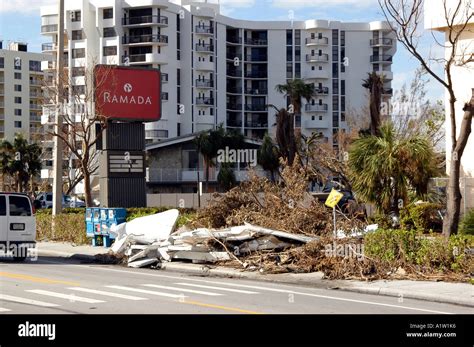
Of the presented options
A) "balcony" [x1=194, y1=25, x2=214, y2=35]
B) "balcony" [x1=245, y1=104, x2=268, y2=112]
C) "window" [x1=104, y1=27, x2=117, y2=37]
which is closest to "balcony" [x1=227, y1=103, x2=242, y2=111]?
"balcony" [x1=245, y1=104, x2=268, y2=112]

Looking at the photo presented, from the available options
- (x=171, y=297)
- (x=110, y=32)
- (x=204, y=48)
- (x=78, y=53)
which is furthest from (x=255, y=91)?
(x=171, y=297)

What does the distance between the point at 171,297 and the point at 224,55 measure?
91863mm

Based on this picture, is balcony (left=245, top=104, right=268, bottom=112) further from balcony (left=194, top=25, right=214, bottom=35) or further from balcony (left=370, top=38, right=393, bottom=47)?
balcony (left=370, top=38, right=393, bottom=47)

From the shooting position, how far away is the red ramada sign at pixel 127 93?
34.3 meters

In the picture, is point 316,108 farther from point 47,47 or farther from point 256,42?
point 47,47

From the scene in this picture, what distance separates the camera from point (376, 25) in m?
110

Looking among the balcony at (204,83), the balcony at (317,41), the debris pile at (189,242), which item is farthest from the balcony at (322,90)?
the debris pile at (189,242)

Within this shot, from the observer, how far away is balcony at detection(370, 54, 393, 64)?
10981cm

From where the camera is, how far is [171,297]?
1602cm

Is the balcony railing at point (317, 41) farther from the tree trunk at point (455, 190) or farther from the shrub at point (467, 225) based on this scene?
the tree trunk at point (455, 190)

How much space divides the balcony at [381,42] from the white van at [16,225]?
89.2 meters

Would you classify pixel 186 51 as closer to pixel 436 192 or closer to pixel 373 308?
pixel 436 192

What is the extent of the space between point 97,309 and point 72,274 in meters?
7.54

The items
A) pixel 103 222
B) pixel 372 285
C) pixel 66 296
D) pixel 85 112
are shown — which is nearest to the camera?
pixel 66 296
